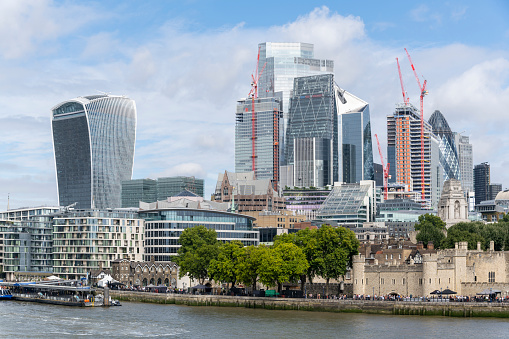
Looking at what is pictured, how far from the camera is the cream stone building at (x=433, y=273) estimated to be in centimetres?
12094

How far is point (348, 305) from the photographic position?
Result: 118312mm

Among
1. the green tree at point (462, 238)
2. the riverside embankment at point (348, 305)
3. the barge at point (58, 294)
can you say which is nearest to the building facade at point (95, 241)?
the barge at point (58, 294)

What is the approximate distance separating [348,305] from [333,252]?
15105 millimetres

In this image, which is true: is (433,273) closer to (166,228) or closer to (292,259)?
(292,259)

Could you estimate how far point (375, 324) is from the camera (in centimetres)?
10325

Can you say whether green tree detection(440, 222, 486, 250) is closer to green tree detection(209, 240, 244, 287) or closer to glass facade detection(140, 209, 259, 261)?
green tree detection(209, 240, 244, 287)

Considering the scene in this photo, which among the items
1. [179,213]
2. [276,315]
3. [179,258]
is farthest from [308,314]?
[179,213]

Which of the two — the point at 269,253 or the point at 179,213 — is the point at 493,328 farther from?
the point at 179,213

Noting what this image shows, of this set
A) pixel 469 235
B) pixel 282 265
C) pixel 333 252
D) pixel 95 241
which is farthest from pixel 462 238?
pixel 95 241

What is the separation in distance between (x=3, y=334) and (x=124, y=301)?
52370 millimetres

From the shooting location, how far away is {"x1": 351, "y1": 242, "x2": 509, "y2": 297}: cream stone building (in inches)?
4761

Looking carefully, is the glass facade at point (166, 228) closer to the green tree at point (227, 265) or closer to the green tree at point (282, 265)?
the green tree at point (227, 265)

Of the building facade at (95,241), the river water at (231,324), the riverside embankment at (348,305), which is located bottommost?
the river water at (231,324)

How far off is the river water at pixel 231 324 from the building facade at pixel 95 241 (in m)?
Result: 68.9
